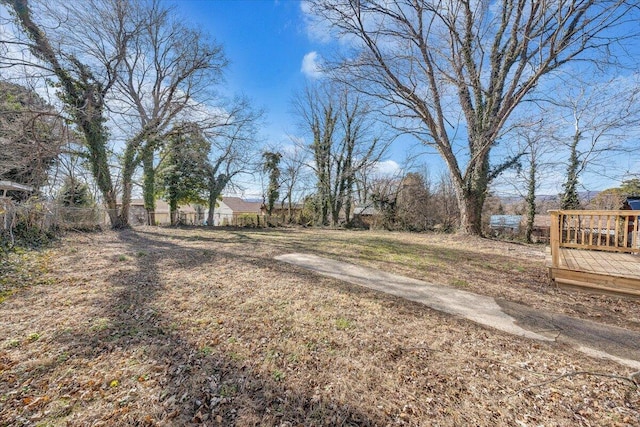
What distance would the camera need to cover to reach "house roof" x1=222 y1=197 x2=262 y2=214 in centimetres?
3806

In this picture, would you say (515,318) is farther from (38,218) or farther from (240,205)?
(240,205)

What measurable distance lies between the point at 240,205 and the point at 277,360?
132 feet

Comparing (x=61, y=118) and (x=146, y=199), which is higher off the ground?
(x=61, y=118)

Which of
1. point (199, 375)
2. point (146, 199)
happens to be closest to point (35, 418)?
point (199, 375)

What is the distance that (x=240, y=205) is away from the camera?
133 feet

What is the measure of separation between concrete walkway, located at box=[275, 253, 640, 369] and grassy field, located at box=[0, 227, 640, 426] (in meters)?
0.26

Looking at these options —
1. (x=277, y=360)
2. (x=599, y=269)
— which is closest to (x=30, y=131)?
(x=277, y=360)

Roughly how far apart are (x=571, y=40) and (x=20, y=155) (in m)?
12.8

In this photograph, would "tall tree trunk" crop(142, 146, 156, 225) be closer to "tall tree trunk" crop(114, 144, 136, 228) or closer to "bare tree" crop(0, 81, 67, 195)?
"tall tree trunk" crop(114, 144, 136, 228)

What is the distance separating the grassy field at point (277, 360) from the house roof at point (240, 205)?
1369 inches

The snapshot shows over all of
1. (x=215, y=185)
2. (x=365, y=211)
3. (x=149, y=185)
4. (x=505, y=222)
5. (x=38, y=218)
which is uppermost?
(x=215, y=185)

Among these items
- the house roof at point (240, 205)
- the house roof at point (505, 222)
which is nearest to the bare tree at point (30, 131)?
the house roof at point (505, 222)

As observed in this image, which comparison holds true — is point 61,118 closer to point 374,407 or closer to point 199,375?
point 199,375

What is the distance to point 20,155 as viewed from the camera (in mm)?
4516
